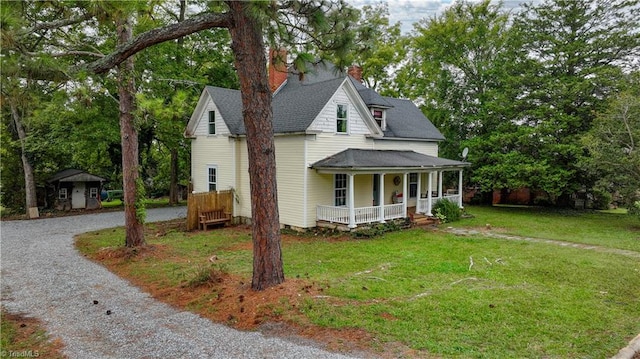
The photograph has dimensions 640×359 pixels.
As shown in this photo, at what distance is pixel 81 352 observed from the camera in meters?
4.74

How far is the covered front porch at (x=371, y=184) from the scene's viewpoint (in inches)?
542

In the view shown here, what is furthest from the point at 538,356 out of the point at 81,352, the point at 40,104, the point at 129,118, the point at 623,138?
the point at 623,138

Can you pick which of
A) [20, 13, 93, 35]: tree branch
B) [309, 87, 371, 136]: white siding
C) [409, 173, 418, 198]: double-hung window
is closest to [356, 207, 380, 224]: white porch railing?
[309, 87, 371, 136]: white siding

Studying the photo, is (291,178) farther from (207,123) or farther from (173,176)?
(173,176)

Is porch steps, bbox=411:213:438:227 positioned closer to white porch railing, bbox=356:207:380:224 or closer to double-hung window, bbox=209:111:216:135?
white porch railing, bbox=356:207:380:224

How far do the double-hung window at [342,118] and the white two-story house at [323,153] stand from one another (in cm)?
4

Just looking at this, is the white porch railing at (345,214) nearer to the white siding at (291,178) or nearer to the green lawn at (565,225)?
the white siding at (291,178)

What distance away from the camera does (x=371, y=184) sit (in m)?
16.6

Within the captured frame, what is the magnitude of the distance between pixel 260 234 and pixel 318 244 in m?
5.72

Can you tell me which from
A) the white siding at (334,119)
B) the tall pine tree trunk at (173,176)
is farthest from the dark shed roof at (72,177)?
the white siding at (334,119)

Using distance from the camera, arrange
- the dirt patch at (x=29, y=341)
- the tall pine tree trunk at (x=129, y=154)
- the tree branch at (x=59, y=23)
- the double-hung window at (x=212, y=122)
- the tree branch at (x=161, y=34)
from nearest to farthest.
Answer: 1. the dirt patch at (x=29, y=341)
2. the tree branch at (x=59, y=23)
3. the tree branch at (x=161, y=34)
4. the tall pine tree trunk at (x=129, y=154)
5. the double-hung window at (x=212, y=122)

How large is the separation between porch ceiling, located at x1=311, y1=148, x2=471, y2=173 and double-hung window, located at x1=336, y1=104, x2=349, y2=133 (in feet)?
3.07

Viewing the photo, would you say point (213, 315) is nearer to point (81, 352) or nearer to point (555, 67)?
point (81, 352)

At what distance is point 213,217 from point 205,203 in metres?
0.71
